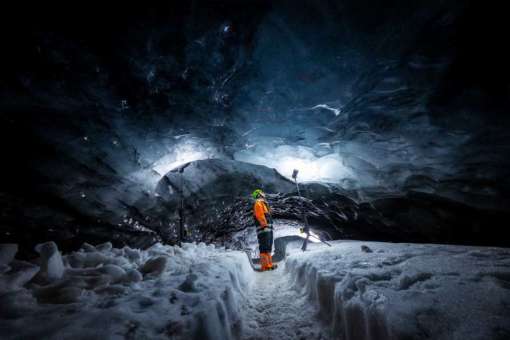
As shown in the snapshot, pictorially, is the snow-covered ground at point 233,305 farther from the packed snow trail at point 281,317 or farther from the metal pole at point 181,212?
the metal pole at point 181,212

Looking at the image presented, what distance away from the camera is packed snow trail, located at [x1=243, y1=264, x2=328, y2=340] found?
7.27 ft

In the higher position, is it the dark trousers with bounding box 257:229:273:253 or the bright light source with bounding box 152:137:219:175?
the bright light source with bounding box 152:137:219:175

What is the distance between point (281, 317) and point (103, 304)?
6.30ft

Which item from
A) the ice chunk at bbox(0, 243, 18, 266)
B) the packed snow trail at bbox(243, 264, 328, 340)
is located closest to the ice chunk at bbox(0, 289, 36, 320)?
the ice chunk at bbox(0, 243, 18, 266)

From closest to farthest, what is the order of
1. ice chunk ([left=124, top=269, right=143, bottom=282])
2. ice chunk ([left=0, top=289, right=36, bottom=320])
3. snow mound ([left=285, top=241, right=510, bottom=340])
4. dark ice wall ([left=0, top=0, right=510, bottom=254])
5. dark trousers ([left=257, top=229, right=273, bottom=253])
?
snow mound ([left=285, top=241, right=510, bottom=340]) → ice chunk ([left=0, top=289, right=36, bottom=320]) → ice chunk ([left=124, top=269, right=143, bottom=282]) → dark ice wall ([left=0, top=0, right=510, bottom=254]) → dark trousers ([left=257, top=229, right=273, bottom=253])

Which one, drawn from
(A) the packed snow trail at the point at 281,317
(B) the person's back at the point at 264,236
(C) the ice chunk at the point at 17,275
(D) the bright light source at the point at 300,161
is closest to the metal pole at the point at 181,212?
(D) the bright light source at the point at 300,161

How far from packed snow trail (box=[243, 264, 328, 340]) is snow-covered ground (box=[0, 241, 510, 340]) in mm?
14

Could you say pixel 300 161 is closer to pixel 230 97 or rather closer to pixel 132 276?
pixel 230 97

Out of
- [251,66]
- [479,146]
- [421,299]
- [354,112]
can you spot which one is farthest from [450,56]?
[421,299]

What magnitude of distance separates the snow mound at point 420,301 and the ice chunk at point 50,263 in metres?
2.62

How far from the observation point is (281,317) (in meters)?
2.64

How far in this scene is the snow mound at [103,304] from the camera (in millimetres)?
1230

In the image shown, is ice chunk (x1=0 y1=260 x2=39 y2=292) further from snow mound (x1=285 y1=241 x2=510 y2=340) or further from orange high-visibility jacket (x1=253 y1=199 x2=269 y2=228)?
orange high-visibility jacket (x1=253 y1=199 x2=269 y2=228)

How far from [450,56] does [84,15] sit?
783 cm
